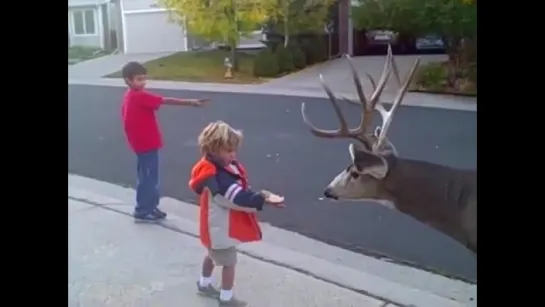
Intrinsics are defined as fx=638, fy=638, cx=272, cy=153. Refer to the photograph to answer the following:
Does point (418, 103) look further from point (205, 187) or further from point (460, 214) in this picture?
point (205, 187)

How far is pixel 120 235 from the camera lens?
5.16ft

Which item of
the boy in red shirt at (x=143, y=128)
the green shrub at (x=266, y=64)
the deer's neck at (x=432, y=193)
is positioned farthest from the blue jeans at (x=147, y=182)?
the deer's neck at (x=432, y=193)

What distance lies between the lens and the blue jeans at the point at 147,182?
155cm

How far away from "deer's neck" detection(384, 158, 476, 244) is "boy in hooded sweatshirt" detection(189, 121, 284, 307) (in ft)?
0.96

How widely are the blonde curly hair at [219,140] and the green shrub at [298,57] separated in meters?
0.24

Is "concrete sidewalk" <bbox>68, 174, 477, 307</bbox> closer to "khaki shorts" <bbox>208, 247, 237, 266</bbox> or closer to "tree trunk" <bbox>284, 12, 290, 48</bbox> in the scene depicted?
"khaki shorts" <bbox>208, 247, 237, 266</bbox>

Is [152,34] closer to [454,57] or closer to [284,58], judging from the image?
[284,58]

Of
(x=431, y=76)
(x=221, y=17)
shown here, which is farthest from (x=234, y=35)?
(x=431, y=76)

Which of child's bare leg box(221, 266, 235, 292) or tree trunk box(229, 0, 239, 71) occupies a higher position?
tree trunk box(229, 0, 239, 71)

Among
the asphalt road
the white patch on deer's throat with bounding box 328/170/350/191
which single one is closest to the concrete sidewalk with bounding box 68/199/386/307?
the asphalt road

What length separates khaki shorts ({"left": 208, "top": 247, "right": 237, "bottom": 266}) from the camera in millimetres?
1496

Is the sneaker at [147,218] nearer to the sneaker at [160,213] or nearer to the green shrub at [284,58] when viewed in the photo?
the sneaker at [160,213]

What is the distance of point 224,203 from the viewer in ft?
4.81
